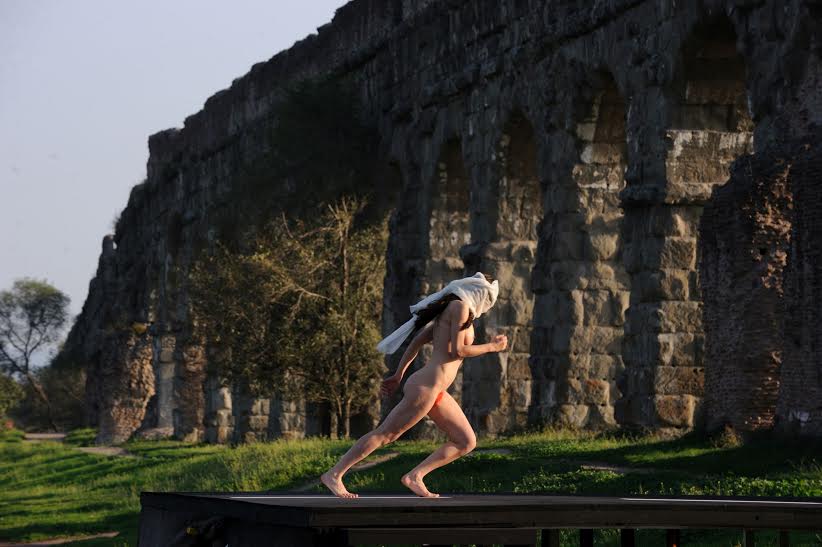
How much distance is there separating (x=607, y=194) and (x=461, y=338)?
1269 centimetres

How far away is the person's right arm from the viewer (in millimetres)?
8859

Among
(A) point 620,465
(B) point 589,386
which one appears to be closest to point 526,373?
(B) point 589,386

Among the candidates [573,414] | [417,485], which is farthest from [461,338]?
[573,414]

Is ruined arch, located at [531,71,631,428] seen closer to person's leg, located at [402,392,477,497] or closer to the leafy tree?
person's leg, located at [402,392,477,497]

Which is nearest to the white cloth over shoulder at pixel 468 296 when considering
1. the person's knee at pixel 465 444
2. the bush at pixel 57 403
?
the person's knee at pixel 465 444

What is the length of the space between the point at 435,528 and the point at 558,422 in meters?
14.0

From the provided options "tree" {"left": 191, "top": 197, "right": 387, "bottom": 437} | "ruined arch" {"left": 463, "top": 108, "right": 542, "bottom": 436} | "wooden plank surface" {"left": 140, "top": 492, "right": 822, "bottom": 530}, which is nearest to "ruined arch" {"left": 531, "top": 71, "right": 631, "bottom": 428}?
"ruined arch" {"left": 463, "top": 108, "right": 542, "bottom": 436}

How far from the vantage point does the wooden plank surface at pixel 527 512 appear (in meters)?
6.81

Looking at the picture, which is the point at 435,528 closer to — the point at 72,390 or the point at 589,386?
the point at 589,386

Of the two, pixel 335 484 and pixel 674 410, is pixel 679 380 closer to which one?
pixel 674 410

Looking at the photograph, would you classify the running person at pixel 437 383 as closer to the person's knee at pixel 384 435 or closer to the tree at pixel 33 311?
the person's knee at pixel 384 435

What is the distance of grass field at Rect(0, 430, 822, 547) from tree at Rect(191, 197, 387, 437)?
65.9 inches

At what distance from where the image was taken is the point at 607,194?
70.3 ft

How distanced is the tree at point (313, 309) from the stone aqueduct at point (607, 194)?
102 cm
